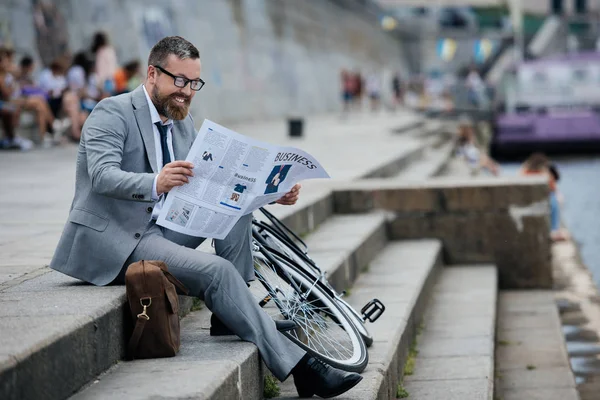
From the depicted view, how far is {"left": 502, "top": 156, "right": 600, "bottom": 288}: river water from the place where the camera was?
13.4 metres

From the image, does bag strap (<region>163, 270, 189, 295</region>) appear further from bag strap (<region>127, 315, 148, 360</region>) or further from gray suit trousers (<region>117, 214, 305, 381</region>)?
bag strap (<region>127, 315, 148, 360</region>)

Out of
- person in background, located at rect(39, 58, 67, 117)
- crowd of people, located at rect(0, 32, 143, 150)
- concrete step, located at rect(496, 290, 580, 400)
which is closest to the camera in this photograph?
concrete step, located at rect(496, 290, 580, 400)

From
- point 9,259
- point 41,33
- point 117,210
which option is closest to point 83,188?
point 117,210

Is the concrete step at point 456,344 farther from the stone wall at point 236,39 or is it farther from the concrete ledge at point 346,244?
the stone wall at point 236,39

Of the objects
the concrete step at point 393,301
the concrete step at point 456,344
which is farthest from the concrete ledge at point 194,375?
the concrete step at point 456,344

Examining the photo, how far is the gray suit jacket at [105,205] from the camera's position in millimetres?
4336

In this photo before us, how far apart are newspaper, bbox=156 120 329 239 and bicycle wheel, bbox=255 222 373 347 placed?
0.68 meters

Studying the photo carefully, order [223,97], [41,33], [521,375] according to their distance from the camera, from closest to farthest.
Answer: [521,375]
[41,33]
[223,97]

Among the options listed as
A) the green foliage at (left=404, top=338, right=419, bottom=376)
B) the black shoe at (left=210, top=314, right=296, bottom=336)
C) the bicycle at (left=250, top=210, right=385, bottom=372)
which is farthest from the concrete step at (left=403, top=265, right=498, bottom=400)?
the black shoe at (left=210, top=314, right=296, bottom=336)

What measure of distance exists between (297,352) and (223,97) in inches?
913

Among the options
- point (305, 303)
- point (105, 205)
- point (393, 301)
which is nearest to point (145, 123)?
point (105, 205)

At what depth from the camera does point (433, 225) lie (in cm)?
971

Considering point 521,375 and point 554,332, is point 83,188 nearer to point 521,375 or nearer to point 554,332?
point 521,375

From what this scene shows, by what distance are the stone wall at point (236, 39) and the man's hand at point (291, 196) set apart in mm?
12549
